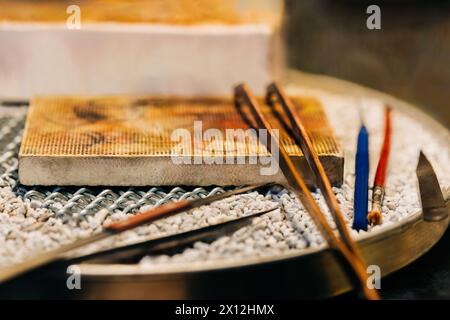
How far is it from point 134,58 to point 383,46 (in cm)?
151

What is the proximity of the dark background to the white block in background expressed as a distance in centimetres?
43

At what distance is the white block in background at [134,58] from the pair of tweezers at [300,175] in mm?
143

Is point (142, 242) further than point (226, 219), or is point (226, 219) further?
point (226, 219)

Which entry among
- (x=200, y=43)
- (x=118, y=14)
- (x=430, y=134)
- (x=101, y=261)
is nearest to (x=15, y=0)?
(x=118, y=14)

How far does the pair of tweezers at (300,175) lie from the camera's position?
2.97 ft

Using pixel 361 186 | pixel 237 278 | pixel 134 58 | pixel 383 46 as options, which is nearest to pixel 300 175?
pixel 361 186

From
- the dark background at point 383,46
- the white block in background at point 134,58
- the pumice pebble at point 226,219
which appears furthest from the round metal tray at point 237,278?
the dark background at point 383,46

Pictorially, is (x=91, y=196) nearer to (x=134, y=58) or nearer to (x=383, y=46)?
(x=134, y=58)

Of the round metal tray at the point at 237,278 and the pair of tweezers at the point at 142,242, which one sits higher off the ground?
the pair of tweezers at the point at 142,242

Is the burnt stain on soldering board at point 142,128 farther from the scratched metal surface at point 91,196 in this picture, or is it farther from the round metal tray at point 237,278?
the round metal tray at point 237,278

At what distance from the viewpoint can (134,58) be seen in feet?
4.90

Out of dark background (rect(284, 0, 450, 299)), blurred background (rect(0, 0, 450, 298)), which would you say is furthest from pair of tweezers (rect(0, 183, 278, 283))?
blurred background (rect(0, 0, 450, 298))

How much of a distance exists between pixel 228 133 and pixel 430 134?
0.49 m

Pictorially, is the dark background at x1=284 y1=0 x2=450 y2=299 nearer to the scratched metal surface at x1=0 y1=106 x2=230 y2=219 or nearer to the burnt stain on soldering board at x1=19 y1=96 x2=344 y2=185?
the burnt stain on soldering board at x1=19 y1=96 x2=344 y2=185
